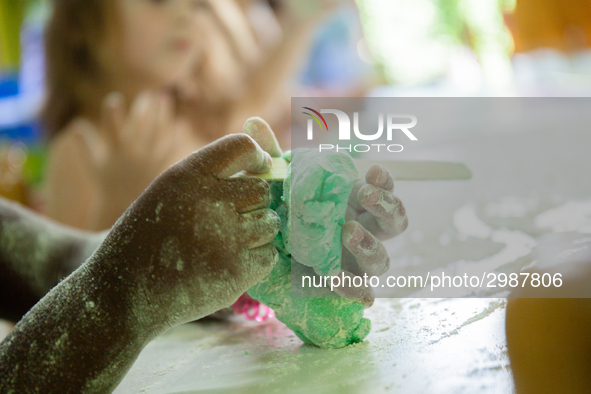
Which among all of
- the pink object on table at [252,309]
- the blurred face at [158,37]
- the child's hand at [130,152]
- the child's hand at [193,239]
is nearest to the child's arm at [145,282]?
the child's hand at [193,239]

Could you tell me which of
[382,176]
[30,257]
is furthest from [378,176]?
[30,257]

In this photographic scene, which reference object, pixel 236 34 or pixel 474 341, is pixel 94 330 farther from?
pixel 236 34

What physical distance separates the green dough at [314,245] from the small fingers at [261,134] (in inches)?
0.9

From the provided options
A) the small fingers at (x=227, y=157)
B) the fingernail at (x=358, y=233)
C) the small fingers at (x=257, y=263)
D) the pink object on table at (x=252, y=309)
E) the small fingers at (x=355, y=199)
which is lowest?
the pink object on table at (x=252, y=309)

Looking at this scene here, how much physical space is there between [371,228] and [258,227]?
0.12 m

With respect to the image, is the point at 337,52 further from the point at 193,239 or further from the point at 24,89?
the point at 193,239

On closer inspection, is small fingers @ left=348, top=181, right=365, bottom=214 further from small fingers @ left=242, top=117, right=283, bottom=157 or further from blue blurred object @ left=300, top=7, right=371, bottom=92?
blue blurred object @ left=300, top=7, right=371, bottom=92

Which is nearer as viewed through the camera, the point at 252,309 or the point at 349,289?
the point at 349,289

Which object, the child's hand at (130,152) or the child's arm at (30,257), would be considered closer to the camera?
the child's arm at (30,257)

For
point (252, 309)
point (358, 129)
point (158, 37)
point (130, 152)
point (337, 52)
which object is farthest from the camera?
point (337, 52)

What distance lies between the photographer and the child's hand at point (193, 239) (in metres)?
0.35

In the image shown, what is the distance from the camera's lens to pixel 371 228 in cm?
42

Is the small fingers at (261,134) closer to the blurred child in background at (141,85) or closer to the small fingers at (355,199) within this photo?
the small fingers at (355,199)

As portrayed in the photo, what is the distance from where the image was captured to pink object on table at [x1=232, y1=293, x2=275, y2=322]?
565 millimetres
